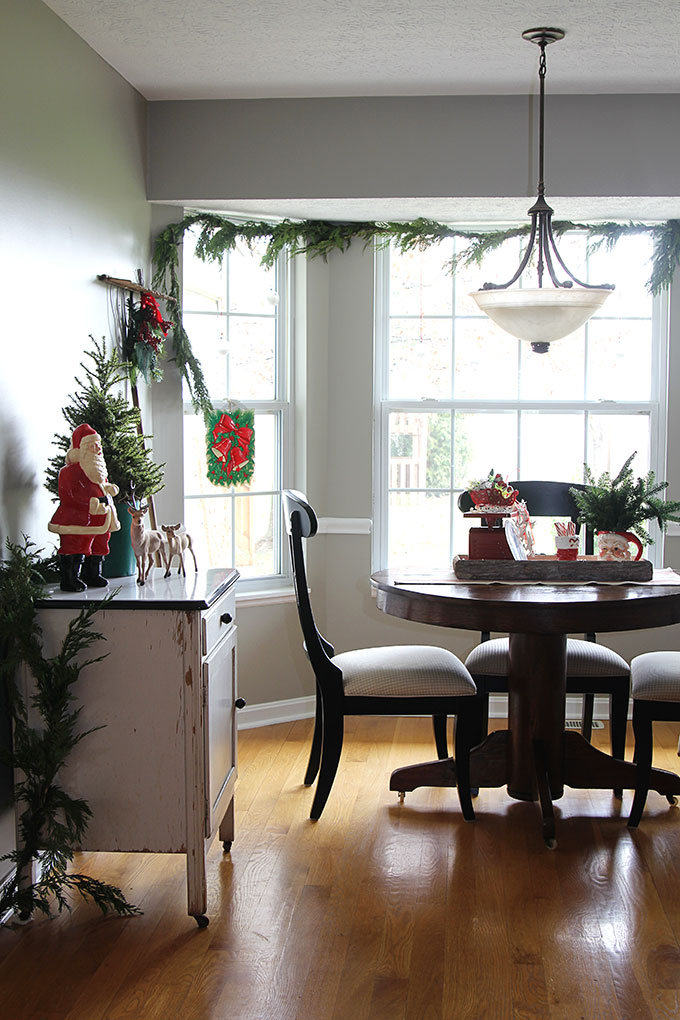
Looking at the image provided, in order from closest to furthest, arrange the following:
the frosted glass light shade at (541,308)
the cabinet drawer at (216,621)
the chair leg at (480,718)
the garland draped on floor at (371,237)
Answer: the cabinet drawer at (216,621) → the frosted glass light shade at (541,308) → the chair leg at (480,718) → the garland draped on floor at (371,237)

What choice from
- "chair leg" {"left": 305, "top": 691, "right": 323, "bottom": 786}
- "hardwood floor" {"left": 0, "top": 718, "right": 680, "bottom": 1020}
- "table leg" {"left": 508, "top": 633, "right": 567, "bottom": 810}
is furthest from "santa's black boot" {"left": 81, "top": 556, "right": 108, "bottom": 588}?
"table leg" {"left": 508, "top": 633, "right": 567, "bottom": 810}

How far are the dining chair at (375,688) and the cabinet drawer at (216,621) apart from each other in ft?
1.31

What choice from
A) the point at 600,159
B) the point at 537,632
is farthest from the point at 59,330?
the point at 600,159

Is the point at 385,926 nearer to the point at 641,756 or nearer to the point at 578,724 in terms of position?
the point at 641,756

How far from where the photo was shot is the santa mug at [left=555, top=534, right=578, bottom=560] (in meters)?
3.52

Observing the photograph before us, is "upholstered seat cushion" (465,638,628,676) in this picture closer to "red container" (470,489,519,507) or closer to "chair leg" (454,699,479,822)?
"chair leg" (454,699,479,822)

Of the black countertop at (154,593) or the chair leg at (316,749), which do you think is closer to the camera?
the black countertop at (154,593)

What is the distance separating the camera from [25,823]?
8.70 feet

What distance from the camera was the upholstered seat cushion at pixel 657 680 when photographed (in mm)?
3291

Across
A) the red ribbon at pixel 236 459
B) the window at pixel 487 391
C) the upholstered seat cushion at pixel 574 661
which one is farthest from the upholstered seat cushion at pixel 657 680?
the red ribbon at pixel 236 459

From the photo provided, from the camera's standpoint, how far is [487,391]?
4.68 m

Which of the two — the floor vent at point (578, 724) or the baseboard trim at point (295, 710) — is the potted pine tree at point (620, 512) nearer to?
the floor vent at point (578, 724)

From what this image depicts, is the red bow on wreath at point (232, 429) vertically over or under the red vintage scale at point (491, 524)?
over

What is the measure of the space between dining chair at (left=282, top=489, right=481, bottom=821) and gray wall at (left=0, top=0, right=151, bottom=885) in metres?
0.81
